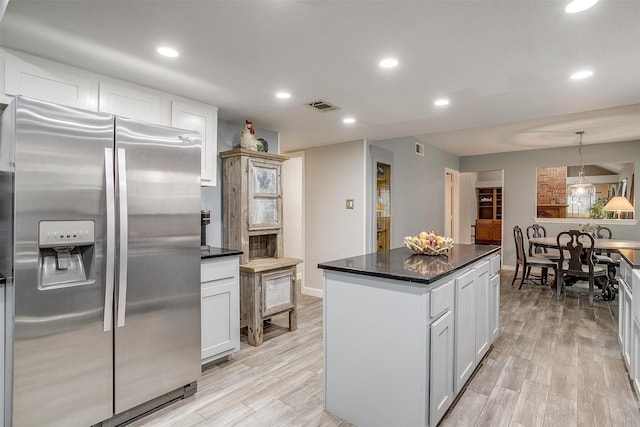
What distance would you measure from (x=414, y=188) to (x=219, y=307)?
4.02 metres

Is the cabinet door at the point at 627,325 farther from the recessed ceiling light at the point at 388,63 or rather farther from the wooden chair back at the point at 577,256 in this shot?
the recessed ceiling light at the point at 388,63

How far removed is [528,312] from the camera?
4.20 meters

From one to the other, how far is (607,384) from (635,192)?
5.20 meters

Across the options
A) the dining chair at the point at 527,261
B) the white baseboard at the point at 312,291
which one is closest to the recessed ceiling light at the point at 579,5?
the white baseboard at the point at 312,291

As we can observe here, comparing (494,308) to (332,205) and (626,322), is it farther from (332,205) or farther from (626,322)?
(332,205)

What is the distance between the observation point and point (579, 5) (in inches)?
62.2

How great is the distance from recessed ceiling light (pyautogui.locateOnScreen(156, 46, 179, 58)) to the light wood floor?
226 cm

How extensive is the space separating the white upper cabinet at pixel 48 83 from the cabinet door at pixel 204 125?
0.61 meters

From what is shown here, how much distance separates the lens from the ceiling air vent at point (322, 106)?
3.04 metres

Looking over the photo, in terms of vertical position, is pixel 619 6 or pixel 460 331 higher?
pixel 619 6

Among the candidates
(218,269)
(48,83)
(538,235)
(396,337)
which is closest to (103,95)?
(48,83)

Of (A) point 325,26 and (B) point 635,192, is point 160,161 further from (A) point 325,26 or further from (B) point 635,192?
(B) point 635,192

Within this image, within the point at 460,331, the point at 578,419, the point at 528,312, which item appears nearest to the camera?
the point at 578,419

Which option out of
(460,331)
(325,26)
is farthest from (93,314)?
(460,331)
